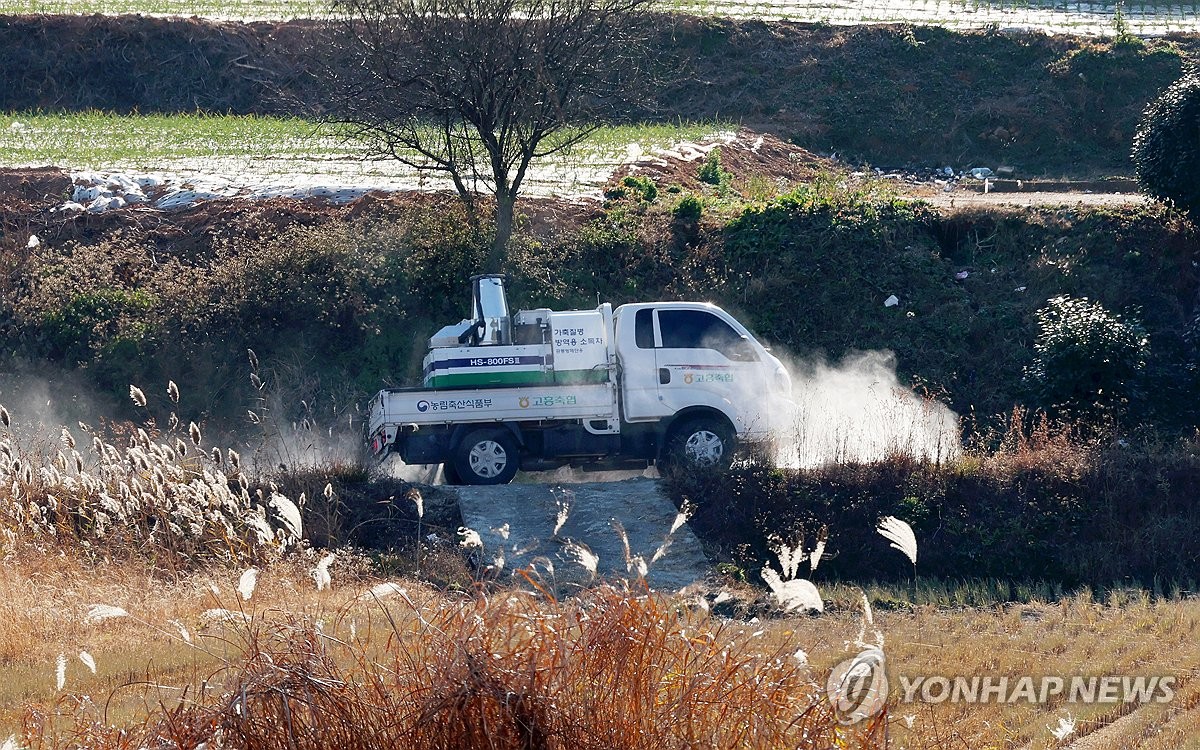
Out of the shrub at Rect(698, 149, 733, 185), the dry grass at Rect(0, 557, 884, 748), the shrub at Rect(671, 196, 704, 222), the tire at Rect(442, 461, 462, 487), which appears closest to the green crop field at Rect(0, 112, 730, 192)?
the shrub at Rect(698, 149, 733, 185)

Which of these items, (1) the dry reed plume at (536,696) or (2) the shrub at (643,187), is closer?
(1) the dry reed plume at (536,696)

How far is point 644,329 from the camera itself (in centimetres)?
1641

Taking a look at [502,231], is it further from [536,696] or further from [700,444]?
[536,696]

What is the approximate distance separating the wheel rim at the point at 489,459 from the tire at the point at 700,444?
212 cm

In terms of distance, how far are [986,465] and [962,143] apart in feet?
60.0

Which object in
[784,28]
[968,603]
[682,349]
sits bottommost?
[968,603]

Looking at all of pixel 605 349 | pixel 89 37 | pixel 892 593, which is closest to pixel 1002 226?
pixel 605 349

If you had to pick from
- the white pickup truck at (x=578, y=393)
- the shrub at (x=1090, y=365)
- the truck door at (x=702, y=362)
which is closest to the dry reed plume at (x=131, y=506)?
the white pickup truck at (x=578, y=393)

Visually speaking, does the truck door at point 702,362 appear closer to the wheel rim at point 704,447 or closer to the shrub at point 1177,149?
the wheel rim at point 704,447

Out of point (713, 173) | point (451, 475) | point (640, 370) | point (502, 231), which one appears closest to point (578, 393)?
point (640, 370)

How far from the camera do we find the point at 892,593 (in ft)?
43.7

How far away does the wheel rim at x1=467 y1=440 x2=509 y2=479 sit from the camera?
16.0m

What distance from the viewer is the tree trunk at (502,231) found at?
22.5 metres

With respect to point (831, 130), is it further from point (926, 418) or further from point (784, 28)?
point (926, 418)
